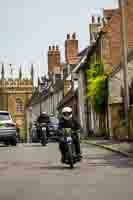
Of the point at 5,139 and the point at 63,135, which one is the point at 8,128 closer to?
the point at 5,139

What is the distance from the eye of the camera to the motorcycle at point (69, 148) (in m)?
15.2

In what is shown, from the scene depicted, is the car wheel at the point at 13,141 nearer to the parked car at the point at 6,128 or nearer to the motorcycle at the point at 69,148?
the parked car at the point at 6,128

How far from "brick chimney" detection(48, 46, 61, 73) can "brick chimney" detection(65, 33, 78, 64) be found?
32.8 ft

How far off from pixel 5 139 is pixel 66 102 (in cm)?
4115

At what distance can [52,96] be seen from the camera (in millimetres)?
87188

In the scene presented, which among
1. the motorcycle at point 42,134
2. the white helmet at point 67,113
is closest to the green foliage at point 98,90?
the motorcycle at point 42,134

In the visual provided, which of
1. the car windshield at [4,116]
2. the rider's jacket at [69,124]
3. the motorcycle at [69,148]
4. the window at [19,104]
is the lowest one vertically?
the motorcycle at [69,148]

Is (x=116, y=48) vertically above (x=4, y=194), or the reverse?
(x=116, y=48)

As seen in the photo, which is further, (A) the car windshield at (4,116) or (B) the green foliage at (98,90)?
(B) the green foliage at (98,90)

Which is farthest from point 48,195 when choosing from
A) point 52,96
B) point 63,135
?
point 52,96

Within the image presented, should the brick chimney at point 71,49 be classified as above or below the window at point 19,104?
above

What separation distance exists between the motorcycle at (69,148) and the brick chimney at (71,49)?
51.5m

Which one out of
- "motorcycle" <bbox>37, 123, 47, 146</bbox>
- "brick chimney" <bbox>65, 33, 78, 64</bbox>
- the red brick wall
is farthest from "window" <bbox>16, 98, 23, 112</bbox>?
"motorcycle" <bbox>37, 123, 47, 146</bbox>

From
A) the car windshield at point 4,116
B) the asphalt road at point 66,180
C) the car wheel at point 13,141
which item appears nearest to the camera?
the asphalt road at point 66,180
